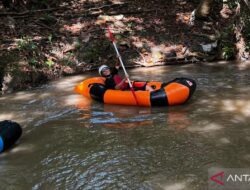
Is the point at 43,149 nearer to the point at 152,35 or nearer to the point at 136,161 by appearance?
the point at 136,161

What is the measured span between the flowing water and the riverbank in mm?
1476

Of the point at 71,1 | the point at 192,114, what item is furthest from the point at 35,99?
the point at 71,1

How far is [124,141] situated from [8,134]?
1.81m

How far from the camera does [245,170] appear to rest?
5062 millimetres

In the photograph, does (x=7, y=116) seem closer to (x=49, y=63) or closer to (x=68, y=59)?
(x=49, y=63)

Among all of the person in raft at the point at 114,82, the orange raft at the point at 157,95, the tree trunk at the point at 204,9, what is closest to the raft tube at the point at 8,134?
the orange raft at the point at 157,95

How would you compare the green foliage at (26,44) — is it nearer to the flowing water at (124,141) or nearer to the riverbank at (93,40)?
the riverbank at (93,40)

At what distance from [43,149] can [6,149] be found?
59 centimetres

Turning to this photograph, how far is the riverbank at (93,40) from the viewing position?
10180 mm

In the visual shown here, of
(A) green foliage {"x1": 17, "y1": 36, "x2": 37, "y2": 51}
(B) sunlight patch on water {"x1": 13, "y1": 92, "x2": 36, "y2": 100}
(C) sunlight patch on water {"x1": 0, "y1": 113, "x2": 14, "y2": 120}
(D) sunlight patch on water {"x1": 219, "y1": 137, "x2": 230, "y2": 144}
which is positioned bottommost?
(D) sunlight patch on water {"x1": 219, "y1": 137, "x2": 230, "y2": 144}

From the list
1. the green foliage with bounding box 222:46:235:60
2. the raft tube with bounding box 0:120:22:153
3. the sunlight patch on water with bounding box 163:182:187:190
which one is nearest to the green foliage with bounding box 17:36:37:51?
the raft tube with bounding box 0:120:22:153

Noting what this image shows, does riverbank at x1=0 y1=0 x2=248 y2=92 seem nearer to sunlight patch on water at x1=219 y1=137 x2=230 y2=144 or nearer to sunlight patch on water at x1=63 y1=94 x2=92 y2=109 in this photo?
sunlight patch on water at x1=63 y1=94 x2=92 y2=109

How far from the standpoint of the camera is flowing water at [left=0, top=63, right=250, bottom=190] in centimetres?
A: 513

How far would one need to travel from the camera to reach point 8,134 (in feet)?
20.1
